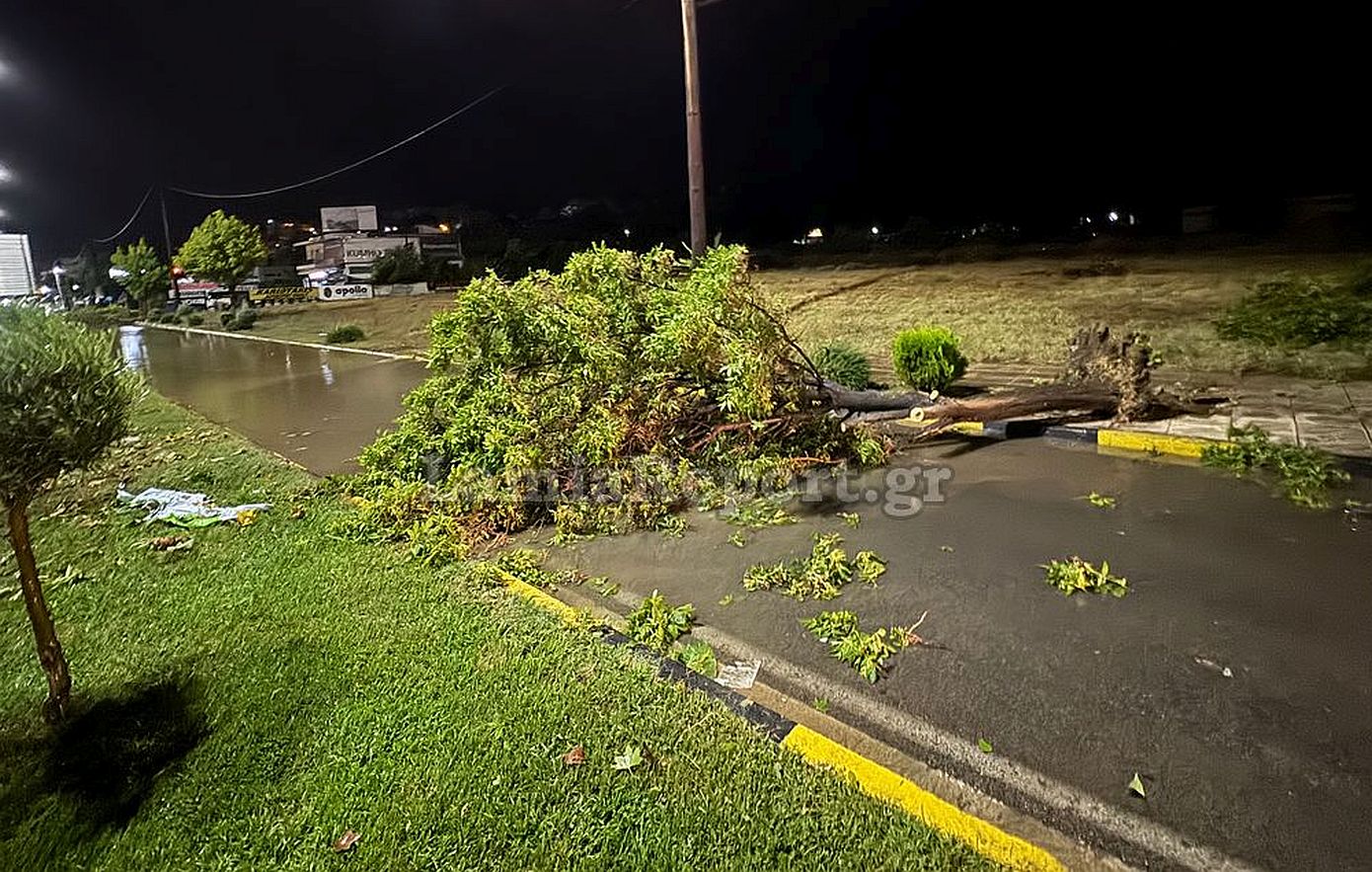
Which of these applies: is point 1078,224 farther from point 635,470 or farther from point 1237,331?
→ point 635,470

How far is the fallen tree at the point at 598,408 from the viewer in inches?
223

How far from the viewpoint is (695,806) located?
8.62ft

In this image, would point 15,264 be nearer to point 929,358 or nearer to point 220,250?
point 929,358

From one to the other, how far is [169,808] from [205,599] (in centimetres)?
202

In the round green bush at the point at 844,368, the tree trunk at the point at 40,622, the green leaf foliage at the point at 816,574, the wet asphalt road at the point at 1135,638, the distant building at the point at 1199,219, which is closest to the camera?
the wet asphalt road at the point at 1135,638

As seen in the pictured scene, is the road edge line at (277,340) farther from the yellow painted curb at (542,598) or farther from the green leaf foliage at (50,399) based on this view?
the green leaf foliage at (50,399)

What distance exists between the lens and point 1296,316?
36.6ft


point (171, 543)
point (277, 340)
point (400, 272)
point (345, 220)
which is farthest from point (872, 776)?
point (345, 220)

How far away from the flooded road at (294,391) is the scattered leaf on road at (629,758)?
164 inches

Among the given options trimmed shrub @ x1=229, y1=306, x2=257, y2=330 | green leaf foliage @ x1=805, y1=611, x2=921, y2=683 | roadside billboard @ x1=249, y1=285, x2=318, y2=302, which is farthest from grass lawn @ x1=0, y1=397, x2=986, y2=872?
roadside billboard @ x1=249, y1=285, x2=318, y2=302

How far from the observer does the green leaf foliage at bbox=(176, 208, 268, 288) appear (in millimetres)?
37469

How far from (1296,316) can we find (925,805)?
487 inches

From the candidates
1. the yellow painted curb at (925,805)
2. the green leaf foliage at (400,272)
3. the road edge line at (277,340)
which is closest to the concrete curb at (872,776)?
the yellow painted curb at (925,805)

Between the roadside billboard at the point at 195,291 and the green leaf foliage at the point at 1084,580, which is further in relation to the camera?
the roadside billboard at the point at 195,291
